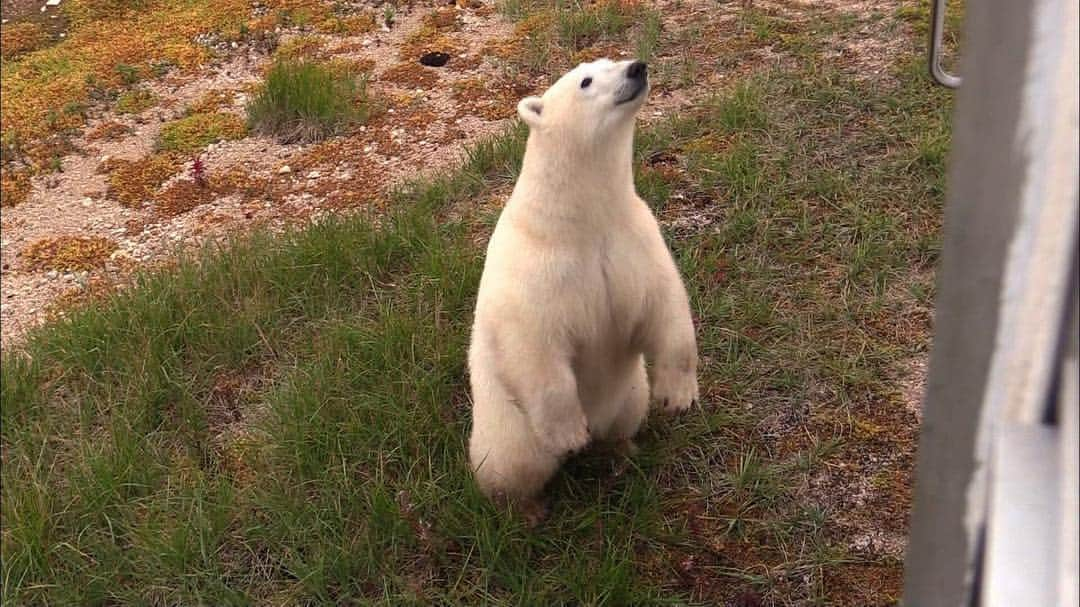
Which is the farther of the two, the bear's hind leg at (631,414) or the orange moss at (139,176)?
the bear's hind leg at (631,414)

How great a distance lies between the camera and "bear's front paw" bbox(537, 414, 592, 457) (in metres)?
2.41

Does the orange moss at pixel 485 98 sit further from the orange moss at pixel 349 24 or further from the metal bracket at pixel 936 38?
the metal bracket at pixel 936 38

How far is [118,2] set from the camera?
4.58 ft

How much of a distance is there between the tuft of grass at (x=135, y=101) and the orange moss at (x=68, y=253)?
235 millimetres

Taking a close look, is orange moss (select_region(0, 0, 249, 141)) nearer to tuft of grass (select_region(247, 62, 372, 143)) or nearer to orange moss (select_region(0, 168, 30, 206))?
orange moss (select_region(0, 168, 30, 206))

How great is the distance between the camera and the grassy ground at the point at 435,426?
1.84m

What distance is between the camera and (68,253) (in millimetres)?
1396

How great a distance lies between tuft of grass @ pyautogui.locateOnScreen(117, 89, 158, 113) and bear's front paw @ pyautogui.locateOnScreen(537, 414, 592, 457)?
1.25 metres

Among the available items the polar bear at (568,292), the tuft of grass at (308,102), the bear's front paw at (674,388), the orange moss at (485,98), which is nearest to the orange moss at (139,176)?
the tuft of grass at (308,102)

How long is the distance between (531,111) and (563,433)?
87 cm

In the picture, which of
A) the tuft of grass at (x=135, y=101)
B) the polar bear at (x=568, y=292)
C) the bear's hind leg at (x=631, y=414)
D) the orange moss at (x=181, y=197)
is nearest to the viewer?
the tuft of grass at (x=135, y=101)

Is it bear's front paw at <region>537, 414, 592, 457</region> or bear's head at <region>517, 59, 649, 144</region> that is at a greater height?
bear's head at <region>517, 59, 649, 144</region>

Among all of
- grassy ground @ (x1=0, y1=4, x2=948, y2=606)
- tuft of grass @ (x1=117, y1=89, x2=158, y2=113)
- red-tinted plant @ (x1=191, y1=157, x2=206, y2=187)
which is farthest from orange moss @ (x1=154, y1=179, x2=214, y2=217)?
tuft of grass @ (x1=117, y1=89, x2=158, y2=113)

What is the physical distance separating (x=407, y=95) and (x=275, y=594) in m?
1.78
